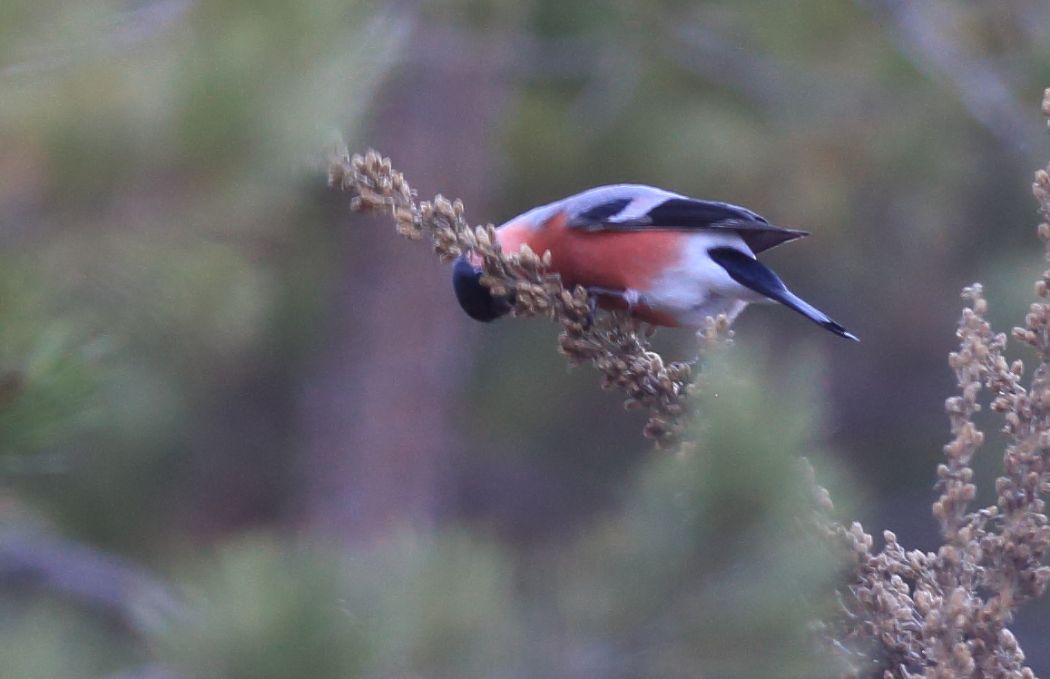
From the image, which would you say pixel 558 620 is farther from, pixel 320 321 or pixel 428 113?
pixel 320 321

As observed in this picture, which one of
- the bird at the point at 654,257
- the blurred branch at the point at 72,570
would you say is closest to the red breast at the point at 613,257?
the bird at the point at 654,257

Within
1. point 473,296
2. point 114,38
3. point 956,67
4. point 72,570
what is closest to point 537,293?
point 473,296

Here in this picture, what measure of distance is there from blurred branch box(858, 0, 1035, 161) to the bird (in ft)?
8.10

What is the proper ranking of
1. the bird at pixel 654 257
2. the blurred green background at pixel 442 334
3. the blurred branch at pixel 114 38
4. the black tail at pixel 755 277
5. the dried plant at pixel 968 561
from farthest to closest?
the bird at pixel 654 257 < the black tail at pixel 755 277 < the blurred branch at pixel 114 38 < the blurred green background at pixel 442 334 < the dried plant at pixel 968 561

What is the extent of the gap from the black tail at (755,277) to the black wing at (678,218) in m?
0.07

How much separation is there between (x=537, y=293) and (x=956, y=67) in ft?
12.9

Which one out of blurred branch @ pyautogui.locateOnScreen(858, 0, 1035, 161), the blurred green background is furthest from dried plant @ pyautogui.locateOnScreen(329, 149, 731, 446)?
blurred branch @ pyautogui.locateOnScreen(858, 0, 1035, 161)

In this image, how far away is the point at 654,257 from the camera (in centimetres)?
339

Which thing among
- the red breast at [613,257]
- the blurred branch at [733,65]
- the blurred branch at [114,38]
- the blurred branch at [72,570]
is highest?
the blurred branch at [733,65]

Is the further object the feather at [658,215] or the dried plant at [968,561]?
the feather at [658,215]

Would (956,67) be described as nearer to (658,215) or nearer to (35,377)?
(658,215)

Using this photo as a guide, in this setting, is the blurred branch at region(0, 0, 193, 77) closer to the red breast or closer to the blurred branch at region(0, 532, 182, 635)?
the red breast

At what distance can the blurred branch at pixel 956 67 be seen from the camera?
5.75 m

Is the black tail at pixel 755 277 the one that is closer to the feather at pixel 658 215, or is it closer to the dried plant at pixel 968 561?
the feather at pixel 658 215
